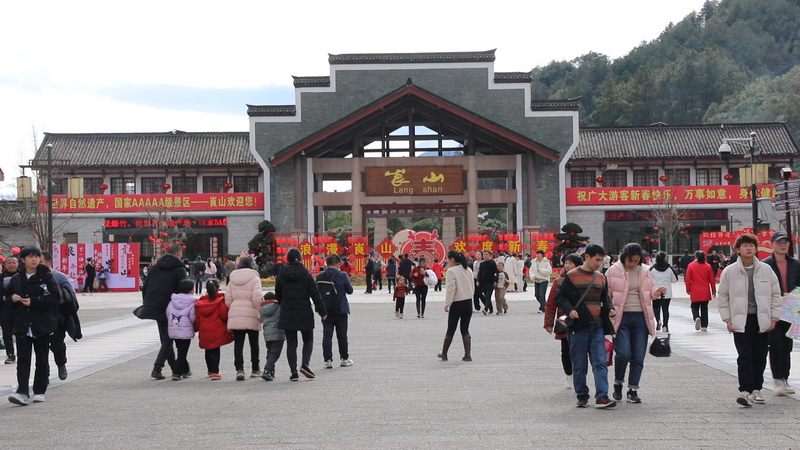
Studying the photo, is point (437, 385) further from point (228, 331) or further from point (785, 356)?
point (785, 356)

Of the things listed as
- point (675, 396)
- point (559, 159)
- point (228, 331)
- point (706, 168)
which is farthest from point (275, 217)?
point (675, 396)

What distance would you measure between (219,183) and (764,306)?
47.5 meters

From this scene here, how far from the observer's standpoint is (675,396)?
9875mm

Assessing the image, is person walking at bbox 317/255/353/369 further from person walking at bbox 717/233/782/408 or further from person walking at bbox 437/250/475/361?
person walking at bbox 717/233/782/408

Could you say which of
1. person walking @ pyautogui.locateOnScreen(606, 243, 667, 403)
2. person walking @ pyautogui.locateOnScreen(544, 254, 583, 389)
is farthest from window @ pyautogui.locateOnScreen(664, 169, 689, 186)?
person walking @ pyautogui.locateOnScreen(606, 243, 667, 403)

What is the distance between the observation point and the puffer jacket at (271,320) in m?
12.0

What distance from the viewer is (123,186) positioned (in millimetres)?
54531

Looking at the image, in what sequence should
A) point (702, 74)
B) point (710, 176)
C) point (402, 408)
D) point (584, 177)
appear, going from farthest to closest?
point (702, 74)
point (584, 177)
point (710, 176)
point (402, 408)

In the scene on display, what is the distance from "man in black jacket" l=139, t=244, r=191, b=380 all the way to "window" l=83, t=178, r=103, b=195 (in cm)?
4408

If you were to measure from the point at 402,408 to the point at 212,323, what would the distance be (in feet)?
12.2

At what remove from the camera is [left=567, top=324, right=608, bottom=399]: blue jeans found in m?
9.27

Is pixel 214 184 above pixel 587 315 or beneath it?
above

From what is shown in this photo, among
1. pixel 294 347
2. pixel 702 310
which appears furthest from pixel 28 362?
pixel 702 310

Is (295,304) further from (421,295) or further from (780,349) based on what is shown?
(421,295)
